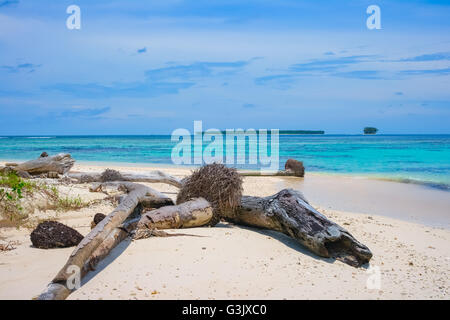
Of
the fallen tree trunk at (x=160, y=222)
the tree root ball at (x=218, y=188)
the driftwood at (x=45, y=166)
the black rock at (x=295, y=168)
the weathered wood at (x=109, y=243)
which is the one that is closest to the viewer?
the weathered wood at (x=109, y=243)

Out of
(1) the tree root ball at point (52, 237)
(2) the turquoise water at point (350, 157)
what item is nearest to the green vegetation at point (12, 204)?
(1) the tree root ball at point (52, 237)

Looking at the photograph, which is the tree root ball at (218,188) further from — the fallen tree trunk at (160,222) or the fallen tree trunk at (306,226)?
the fallen tree trunk at (306,226)

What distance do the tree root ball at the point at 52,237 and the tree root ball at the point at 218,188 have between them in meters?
2.22

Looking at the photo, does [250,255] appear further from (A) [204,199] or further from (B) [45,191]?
(B) [45,191]

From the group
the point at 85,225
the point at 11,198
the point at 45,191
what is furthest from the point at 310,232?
the point at 45,191

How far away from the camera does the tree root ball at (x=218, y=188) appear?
7.04m

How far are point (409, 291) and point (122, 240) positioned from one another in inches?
154

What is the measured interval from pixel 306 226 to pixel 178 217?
211 cm

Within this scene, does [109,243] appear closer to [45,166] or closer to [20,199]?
[20,199]

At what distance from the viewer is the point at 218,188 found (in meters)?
7.04

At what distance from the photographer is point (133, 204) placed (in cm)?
627

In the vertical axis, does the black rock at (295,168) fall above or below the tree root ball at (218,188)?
below

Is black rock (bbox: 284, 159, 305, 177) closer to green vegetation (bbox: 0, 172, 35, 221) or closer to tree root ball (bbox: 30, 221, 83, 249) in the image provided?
green vegetation (bbox: 0, 172, 35, 221)

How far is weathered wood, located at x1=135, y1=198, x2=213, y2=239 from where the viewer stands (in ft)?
20.5
